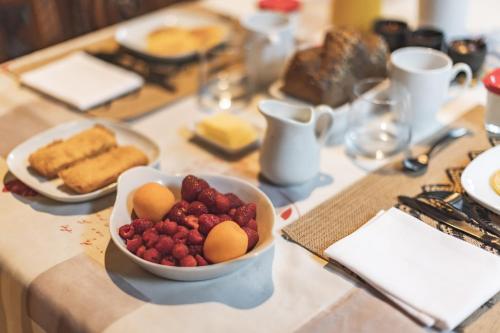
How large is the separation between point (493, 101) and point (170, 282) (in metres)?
0.59

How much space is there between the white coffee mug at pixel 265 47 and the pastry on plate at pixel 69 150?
0.37 meters

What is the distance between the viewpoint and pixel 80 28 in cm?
187

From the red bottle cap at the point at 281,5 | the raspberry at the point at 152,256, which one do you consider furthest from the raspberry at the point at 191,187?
the red bottle cap at the point at 281,5

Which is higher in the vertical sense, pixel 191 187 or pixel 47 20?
pixel 191 187


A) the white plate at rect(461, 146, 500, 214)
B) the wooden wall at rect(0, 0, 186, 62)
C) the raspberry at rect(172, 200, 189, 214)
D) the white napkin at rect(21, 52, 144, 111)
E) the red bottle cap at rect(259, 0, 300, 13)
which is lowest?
the wooden wall at rect(0, 0, 186, 62)

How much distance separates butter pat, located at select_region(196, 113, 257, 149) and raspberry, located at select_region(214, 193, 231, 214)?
0.82ft

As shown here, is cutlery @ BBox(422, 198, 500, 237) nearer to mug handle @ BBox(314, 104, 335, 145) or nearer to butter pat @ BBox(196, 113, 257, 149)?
mug handle @ BBox(314, 104, 335, 145)

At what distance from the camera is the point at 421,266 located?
0.80 metres

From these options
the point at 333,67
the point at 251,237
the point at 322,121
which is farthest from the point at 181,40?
the point at 251,237

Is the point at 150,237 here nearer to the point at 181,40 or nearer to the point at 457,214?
the point at 457,214

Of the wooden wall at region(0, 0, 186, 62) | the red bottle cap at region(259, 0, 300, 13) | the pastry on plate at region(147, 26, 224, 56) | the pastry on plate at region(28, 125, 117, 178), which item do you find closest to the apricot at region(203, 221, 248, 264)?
the pastry on plate at region(28, 125, 117, 178)

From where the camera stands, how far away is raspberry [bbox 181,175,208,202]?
2.82 feet

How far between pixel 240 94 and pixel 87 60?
0.36 metres

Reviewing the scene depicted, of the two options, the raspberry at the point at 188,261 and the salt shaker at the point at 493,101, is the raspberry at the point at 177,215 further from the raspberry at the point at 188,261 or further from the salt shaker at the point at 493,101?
the salt shaker at the point at 493,101
